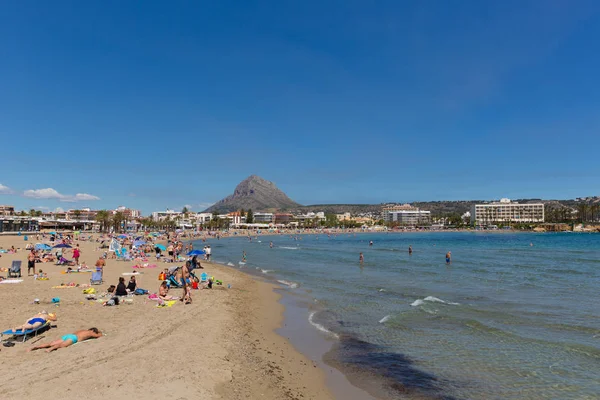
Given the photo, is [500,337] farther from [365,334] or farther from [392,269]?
[392,269]

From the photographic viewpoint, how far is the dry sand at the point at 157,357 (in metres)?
6.83

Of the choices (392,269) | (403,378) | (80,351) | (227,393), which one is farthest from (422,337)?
(392,269)

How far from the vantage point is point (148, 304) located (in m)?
14.2

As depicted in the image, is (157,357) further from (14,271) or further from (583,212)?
(583,212)

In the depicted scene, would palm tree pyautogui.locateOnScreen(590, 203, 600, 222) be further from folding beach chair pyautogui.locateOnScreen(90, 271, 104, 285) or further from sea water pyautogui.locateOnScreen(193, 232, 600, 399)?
folding beach chair pyautogui.locateOnScreen(90, 271, 104, 285)

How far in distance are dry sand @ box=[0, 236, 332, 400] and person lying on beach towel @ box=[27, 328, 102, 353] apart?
0.21 meters

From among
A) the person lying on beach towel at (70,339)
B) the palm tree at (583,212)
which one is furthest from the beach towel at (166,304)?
the palm tree at (583,212)

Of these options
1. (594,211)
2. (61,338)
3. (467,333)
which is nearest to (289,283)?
(467,333)

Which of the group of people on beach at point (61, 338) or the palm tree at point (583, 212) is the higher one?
the palm tree at point (583, 212)

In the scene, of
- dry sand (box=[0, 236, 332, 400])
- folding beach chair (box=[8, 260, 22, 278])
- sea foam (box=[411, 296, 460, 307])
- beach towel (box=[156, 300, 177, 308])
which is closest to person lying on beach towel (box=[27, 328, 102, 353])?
dry sand (box=[0, 236, 332, 400])

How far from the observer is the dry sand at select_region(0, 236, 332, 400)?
683cm

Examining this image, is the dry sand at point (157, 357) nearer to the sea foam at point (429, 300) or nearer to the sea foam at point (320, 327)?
the sea foam at point (320, 327)

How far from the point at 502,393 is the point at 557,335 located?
5.67 metres

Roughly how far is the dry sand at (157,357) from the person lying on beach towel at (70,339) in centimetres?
21
